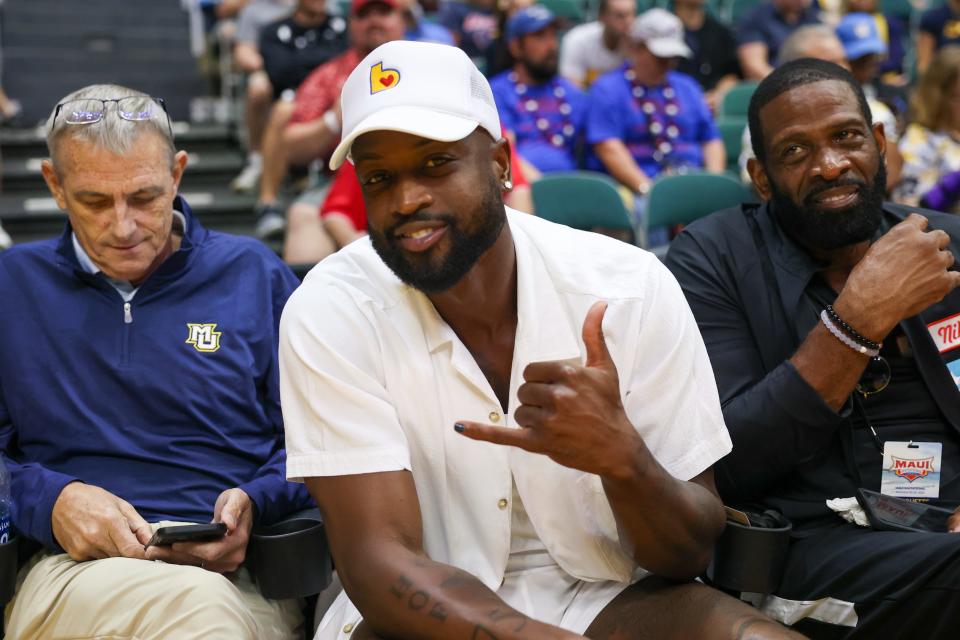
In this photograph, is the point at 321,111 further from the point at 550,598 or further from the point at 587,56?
the point at 550,598

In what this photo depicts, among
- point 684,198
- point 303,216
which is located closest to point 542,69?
point 684,198

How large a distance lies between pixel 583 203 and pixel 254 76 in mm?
2662

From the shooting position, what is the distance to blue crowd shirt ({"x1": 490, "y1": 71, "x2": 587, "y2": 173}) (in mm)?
5988

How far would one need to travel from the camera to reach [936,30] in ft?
26.9

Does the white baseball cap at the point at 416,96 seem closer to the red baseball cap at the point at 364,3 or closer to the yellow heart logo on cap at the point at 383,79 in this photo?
the yellow heart logo on cap at the point at 383,79

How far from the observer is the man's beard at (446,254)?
6.74 ft

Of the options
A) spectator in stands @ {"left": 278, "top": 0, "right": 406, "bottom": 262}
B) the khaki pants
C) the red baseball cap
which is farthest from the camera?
the red baseball cap

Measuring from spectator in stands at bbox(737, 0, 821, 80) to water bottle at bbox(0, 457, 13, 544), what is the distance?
628 centimetres

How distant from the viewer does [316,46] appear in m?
6.43

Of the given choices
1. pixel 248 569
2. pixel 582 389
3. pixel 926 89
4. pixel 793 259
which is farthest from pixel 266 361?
pixel 926 89

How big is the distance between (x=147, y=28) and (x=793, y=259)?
6924 mm

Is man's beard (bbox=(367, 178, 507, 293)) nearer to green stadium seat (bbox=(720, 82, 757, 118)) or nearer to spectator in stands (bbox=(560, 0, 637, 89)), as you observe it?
green stadium seat (bbox=(720, 82, 757, 118))

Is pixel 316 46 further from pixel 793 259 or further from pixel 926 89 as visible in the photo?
pixel 793 259

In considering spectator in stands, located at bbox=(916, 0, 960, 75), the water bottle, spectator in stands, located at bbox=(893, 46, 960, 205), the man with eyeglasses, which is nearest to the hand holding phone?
the man with eyeglasses
